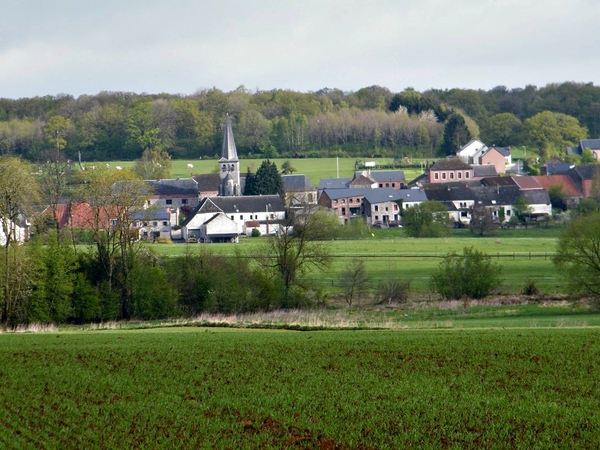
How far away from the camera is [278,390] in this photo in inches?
714

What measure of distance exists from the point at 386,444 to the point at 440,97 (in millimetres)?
176682

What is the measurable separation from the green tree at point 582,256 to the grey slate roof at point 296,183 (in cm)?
6770

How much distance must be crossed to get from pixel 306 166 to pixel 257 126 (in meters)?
15.6

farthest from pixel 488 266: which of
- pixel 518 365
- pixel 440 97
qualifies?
pixel 440 97

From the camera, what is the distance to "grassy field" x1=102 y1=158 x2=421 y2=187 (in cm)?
12724

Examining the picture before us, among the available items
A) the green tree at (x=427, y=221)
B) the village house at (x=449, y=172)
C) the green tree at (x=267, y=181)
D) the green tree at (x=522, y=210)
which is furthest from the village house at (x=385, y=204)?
the village house at (x=449, y=172)

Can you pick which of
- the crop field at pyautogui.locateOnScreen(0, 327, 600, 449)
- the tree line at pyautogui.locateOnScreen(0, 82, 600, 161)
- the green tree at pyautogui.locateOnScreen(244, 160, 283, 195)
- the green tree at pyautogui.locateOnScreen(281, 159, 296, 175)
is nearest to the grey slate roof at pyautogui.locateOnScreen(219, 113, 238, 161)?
the green tree at pyautogui.locateOnScreen(281, 159, 296, 175)

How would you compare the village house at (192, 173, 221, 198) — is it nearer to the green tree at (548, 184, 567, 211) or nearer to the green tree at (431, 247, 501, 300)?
the green tree at (548, 184, 567, 211)

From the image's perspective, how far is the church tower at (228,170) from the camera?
112312mm

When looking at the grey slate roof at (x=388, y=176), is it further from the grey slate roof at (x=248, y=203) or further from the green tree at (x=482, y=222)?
the green tree at (x=482, y=222)

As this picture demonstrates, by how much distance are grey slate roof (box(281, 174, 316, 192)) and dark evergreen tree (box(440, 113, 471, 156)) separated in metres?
35.7

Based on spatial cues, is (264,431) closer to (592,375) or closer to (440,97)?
(592,375)

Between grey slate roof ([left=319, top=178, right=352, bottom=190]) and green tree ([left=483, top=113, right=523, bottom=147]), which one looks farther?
green tree ([left=483, top=113, right=523, bottom=147])

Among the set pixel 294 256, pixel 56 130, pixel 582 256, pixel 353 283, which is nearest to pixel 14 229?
pixel 294 256
